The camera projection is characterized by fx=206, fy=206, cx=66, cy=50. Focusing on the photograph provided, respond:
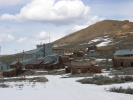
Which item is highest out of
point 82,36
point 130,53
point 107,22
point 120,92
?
point 107,22

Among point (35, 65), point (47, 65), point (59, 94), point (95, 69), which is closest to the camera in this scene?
A: point (59, 94)

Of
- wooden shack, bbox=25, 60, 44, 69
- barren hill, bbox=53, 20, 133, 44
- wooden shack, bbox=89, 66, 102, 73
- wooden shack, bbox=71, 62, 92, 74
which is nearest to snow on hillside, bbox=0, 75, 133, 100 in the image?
wooden shack, bbox=89, 66, 102, 73

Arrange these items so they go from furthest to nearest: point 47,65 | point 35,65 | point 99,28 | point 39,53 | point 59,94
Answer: point 99,28 → point 39,53 → point 35,65 → point 47,65 → point 59,94

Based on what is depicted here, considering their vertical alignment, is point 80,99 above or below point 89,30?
below

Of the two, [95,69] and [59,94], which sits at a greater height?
[95,69]

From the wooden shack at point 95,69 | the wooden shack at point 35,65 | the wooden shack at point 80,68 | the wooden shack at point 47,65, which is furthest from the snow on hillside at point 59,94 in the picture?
the wooden shack at point 35,65

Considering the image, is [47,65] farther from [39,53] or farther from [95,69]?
[95,69]

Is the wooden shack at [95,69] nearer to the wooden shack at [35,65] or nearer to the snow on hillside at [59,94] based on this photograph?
the wooden shack at [35,65]

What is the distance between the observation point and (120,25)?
148 meters

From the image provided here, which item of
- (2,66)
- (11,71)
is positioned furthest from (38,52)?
(11,71)

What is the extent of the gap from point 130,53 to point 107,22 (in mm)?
110675

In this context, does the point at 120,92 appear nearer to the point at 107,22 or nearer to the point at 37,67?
the point at 37,67

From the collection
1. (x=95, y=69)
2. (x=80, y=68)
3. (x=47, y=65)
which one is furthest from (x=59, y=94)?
(x=47, y=65)

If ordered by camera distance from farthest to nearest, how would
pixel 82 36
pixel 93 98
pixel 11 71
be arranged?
pixel 82 36
pixel 11 71
pixel 93 98
